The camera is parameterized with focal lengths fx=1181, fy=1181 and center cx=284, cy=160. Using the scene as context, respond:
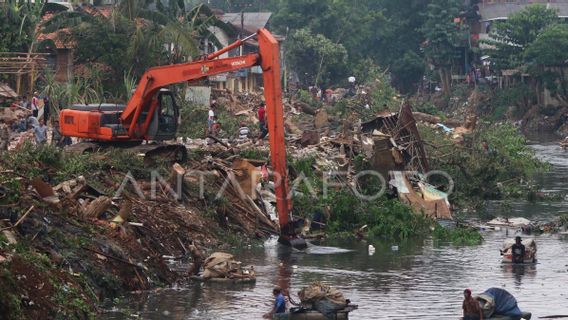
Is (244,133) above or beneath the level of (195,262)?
above

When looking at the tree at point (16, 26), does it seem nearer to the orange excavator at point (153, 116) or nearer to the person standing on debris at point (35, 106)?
the person standing on debris at point (35, 106)

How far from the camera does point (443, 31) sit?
293 ft

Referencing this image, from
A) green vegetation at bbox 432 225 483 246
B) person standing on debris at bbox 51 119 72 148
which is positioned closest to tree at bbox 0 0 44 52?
person standing on debris at bbox 51 119 72 148

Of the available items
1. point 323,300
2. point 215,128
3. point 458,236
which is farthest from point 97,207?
point 215,128

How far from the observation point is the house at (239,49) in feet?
217

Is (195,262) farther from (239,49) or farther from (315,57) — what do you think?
(315,57)

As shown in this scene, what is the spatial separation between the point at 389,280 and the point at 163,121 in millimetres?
8724

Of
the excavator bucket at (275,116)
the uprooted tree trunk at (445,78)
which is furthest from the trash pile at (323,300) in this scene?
the uprooted tree trunk at (445,78)

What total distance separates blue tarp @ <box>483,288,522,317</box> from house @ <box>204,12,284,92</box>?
38.9 m

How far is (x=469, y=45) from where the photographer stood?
298 ft

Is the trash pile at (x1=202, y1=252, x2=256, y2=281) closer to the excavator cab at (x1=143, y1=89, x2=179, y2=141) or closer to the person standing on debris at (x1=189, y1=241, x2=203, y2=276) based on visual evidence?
the person standing on debris at (x1=189, y1=241, x2=203, y2=276)

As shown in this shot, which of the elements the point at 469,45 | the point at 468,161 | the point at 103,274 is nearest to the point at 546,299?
the point at 103,274

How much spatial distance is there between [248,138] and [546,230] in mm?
13106

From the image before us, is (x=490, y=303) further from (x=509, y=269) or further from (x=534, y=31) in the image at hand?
(x=534, y=31)
